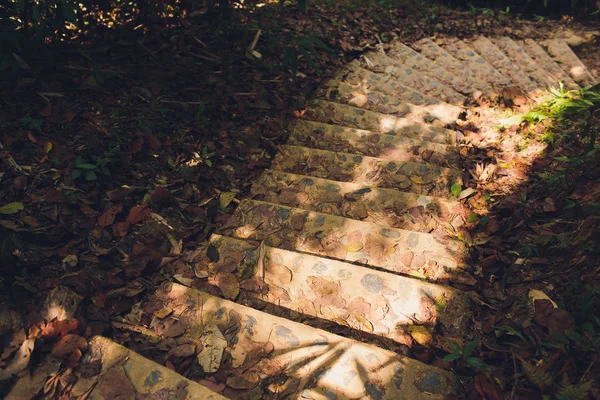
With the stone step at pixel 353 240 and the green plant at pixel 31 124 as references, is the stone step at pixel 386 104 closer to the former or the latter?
the stone step at pixel 353 240

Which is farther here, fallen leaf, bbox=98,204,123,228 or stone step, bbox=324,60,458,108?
stone step, bbox=324,60,458,108

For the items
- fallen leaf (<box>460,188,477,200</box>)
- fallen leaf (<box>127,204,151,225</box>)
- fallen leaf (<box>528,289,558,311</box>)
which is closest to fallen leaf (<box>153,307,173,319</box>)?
fallen leaf (<box>127,204,151,225</box>)

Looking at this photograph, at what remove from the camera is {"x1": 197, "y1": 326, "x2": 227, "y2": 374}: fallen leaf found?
1.47 meters

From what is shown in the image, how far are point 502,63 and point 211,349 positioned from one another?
4.39 metres

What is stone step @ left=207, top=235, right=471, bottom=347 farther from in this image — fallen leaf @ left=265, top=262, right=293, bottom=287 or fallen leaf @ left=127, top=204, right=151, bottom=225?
fallen leaf @ left=127, top=204, right=151, bottom=225

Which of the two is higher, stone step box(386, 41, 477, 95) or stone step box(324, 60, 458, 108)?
stone step box(386, 41, 477, 95)

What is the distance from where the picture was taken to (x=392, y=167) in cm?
253

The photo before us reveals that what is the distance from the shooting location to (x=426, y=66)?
419 centimetres

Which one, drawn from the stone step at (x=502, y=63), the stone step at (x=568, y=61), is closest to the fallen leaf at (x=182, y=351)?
the stone step at (x=502, y=63)

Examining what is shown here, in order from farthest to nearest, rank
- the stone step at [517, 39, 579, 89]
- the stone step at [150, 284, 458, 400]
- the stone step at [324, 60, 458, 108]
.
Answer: the stone step at [517, 39, 579, 89] → the stone step at [324, 60, 458, 108] → the stone step at [150, 284, 458, 400]

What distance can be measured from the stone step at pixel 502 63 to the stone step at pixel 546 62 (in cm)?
32

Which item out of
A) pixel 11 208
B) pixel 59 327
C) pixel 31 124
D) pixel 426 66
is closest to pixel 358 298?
pixel 59 327

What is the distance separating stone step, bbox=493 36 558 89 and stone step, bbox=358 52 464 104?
0.89m

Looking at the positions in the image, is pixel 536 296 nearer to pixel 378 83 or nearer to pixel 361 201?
pixel 361 201
